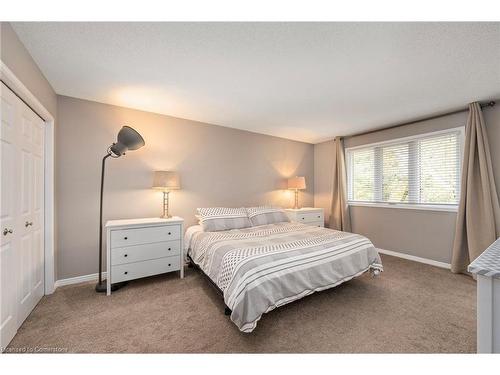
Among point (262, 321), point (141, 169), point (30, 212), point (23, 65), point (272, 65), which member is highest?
point (272, 65)

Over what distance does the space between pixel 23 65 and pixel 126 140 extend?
956 millimetres

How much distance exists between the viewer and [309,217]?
163 inches

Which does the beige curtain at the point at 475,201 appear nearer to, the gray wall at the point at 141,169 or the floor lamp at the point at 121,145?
the gray wall at the point at 141,169

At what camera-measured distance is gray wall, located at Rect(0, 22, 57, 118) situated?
139cm

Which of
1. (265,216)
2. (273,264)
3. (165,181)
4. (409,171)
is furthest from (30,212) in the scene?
(409,171)

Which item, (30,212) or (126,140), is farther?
(126,140)

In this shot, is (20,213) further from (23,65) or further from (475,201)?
(475,201)

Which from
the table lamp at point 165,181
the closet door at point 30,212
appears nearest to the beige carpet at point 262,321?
the closet door at point 30,212

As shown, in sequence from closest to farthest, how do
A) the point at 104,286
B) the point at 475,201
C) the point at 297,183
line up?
the point at 104,286 → the point at 475,201 → the point at 297,183

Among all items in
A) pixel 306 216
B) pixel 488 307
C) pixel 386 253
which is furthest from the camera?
pixel 306 216

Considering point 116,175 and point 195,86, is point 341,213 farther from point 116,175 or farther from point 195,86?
point 116,175

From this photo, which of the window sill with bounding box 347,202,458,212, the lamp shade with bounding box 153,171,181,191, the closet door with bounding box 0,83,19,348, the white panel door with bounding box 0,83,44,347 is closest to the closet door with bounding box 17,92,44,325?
the white panel door with bounding box 0,83,44,347

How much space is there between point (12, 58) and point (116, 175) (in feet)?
5.13

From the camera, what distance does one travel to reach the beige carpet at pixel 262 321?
60.9 inches
